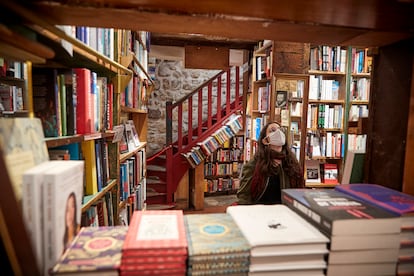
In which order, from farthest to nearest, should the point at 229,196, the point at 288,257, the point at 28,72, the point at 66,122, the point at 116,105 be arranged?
the point at 229,196
the point at 116,105
the point at 66,122
the point at 28,72
the point at 288,257

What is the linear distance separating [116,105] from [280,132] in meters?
1.47

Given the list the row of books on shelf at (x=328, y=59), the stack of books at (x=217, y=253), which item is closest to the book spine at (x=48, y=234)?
the stack of books at (x=217, y=253)

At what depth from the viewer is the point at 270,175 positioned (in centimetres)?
233

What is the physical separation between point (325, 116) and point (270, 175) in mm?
1652

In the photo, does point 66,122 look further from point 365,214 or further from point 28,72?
point 365,214

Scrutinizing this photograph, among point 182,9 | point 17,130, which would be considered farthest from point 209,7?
point 17,130

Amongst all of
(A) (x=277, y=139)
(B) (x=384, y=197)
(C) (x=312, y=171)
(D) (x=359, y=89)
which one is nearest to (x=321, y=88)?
(D) (x=359, y=89)

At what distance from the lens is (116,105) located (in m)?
1.69

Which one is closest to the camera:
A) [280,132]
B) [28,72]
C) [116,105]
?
[28,72]

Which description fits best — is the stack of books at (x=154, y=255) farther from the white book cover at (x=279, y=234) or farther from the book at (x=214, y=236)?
the white book cover at (x=279, y=234)

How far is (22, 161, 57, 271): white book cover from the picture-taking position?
1.86 feet

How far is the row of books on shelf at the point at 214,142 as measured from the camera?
4.42 meters

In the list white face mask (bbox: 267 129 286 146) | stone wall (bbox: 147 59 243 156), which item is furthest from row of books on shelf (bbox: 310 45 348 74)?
stone wall (bbox: 147 59 243 156)

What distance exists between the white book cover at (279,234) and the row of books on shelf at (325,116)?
9.60 feet
